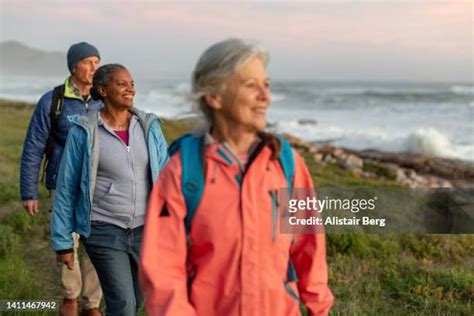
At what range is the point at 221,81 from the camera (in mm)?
2012

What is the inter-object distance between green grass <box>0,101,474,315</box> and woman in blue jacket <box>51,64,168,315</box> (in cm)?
58

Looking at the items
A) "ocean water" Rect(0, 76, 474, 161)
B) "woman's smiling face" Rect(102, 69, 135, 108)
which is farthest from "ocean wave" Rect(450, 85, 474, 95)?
"woman's smiling face" Rect(102, 69, 135, 108)

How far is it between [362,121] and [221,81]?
3814cm

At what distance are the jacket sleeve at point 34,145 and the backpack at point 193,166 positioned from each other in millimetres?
2489

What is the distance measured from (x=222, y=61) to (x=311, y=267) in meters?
0.77

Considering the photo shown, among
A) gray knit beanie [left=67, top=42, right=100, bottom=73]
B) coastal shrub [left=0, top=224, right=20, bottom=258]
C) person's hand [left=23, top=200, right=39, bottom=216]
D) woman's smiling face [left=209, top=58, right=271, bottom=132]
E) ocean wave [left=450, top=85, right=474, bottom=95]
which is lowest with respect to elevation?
coastal shrub [left=0, top=224, right=20, bottom=258]

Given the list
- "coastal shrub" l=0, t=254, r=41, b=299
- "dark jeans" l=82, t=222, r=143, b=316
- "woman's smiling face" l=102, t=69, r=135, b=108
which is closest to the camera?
"dark jeans" l=82, t=222, r=143, b=316

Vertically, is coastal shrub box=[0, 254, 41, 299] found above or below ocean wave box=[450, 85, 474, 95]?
below

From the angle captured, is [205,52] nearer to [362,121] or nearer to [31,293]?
[31,293]

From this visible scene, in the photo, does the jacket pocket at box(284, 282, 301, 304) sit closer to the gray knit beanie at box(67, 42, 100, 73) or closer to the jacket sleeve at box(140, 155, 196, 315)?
the jacket sleeve at box(140, 155, 196, 315)

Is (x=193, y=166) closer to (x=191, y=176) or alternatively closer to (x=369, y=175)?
(x=191, y=176)

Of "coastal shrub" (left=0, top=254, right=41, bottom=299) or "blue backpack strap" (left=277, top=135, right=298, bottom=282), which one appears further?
"coastal shrub" (left=0, top=254, right=41, bottom=299)

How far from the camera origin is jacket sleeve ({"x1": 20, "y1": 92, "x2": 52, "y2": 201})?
4305 mm

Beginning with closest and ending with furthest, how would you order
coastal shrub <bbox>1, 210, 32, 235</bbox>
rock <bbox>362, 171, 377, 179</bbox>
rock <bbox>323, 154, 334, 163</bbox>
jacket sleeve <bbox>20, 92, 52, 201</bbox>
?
jacket sleeve <bbox>20, 92, 52, 201</bbox>, coastal shrub <bbox>1, 210, 32, 235</bbox>, rock <bbox>362, 171, 377, 179</bbox>, rock <bbox>323, 154, 334, 163</bbox>
